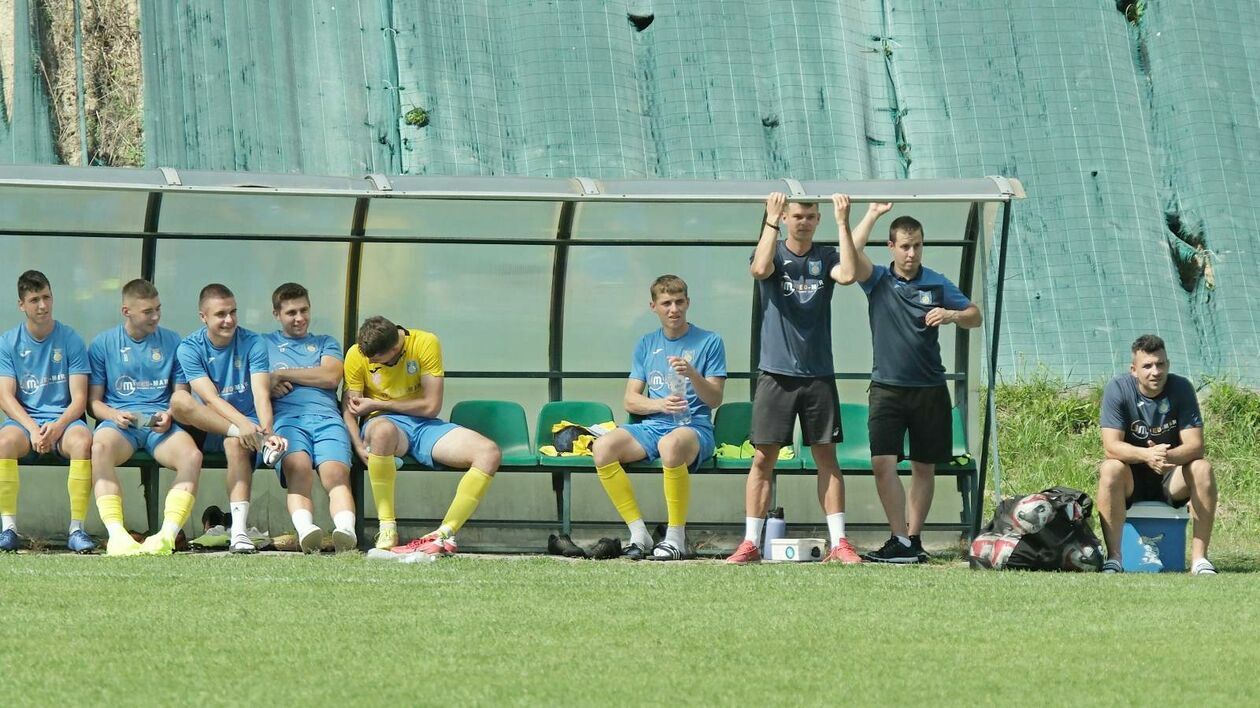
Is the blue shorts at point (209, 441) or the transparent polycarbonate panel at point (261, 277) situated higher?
the transparent polycarbonate panel at point (261, 277)

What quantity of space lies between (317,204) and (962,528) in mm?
4173

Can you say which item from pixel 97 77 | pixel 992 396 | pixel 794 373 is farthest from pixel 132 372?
pixel 97 77

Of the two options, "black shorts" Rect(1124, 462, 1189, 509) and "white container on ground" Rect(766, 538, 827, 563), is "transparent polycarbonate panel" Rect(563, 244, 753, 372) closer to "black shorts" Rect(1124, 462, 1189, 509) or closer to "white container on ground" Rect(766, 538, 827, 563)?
"white container on ground" Rect(766, 538, 827, 563)

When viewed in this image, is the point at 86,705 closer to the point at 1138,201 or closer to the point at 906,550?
the point at 906,550

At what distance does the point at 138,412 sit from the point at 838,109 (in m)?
5.60

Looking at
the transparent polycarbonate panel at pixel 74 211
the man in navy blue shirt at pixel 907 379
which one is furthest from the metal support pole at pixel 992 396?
the transparent polycarbonate panel at pixel 74 211

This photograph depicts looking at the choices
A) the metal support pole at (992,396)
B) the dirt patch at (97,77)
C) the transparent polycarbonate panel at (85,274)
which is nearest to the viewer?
the metal support pole at (992,396)

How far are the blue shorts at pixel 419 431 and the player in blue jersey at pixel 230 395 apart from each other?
1.84 feet

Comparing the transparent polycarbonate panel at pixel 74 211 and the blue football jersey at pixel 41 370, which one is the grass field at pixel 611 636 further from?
the transparent polycarbonate panel at pixel 74 211

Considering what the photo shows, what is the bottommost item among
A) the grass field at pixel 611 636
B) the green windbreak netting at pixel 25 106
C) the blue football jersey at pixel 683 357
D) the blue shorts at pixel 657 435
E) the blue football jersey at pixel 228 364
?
the grass field at pixel 611 636

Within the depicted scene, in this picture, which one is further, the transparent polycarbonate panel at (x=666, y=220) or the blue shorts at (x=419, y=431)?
the transparent polycarbonate panel at (x=666, y=220)

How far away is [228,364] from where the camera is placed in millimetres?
8562

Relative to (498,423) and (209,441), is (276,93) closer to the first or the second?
(498,423)

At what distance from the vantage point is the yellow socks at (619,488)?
27.3 ft
